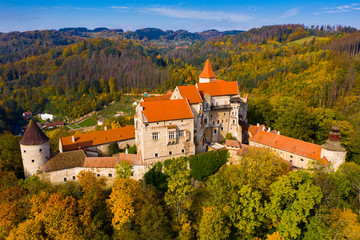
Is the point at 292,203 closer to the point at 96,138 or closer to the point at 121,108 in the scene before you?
the point at 96,138

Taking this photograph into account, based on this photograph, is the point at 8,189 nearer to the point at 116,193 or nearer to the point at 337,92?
the point at 116,193

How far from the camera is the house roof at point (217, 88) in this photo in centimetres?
5028

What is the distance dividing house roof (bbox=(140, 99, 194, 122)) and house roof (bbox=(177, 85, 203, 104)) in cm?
203

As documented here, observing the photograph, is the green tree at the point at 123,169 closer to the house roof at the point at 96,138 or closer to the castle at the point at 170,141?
the castle at the point at 170,141

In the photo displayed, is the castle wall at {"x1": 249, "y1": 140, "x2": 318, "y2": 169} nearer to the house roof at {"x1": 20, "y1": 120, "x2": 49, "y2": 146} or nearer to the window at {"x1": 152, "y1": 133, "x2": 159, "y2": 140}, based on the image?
the window at {"x1": 152, "y1": 133, "x2": 159, "y2": 140}

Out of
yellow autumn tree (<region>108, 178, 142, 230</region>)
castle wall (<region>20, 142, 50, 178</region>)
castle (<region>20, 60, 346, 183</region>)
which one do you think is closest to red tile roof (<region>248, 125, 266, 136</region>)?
castle (<region>20, 60, 346, 183</region>)

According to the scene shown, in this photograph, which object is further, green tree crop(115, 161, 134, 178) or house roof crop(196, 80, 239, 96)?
house roof crop(196, 80, 239, 96)

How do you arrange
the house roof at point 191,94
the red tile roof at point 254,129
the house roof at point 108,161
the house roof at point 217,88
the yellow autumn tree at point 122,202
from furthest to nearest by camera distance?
the red tile roof at point 254,129 → the house roof at point 217,88 → the house roof at point 191,94 → the house roof at point 108,161 → the yellow autumn tree at point 122,202

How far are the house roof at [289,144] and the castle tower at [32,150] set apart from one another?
1565 inches

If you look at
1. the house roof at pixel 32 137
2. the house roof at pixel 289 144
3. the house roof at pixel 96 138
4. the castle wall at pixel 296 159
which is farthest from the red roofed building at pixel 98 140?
the castle wall at pixel 296 159

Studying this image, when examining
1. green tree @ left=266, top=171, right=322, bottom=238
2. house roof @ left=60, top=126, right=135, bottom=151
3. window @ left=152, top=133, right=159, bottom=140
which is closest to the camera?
green tree @ left=266, top=171, right=322, bottom=238

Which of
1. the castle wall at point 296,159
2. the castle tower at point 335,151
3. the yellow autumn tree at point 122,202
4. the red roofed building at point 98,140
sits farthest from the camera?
the red roofed building at point 98,140

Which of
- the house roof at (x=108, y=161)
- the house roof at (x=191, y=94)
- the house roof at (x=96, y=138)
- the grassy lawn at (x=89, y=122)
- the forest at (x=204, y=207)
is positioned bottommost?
the grassy lawn at (x=89, y=122)

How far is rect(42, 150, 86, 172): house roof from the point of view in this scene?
4095 cm
